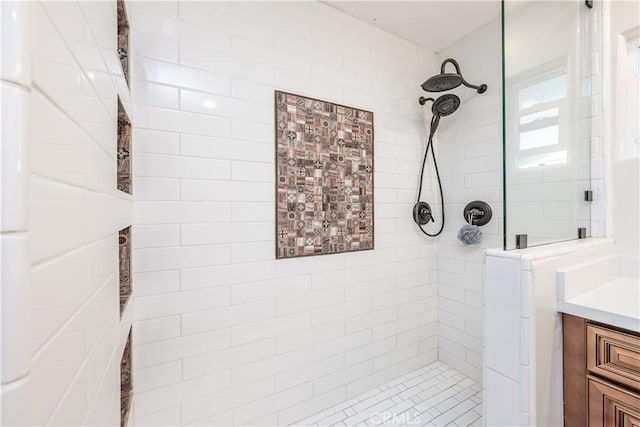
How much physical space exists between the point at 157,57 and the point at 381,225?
5.33 feet

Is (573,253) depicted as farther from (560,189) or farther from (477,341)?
(477,341)

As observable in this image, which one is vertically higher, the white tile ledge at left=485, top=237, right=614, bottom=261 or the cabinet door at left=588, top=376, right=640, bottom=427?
the white tile ledge at left=485, top=237, right=614, bottom=261

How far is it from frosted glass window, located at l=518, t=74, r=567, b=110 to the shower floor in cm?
180

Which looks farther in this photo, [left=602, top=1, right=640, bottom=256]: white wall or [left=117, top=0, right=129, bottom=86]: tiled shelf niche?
[left=602, top=1, right=640, bottom=256]: white wall

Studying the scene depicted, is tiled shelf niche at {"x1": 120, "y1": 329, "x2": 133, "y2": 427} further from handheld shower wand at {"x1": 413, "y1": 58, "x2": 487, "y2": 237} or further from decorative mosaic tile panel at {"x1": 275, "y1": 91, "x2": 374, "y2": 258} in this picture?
handheld shower wand at {"x1": 413, "y1": 58, "x2": 487, "y2": 237}

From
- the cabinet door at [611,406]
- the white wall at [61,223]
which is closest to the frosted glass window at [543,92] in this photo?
the cabinet door at [611,406]

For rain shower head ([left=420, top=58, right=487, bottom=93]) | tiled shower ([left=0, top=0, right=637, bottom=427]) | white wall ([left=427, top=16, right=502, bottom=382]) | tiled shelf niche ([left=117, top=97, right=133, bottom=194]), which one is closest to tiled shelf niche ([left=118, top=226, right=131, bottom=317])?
tiled shower ([left=0, top=0, right=637, bottom=427])

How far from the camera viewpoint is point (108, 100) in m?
0.73

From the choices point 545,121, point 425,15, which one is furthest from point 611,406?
point 425,15

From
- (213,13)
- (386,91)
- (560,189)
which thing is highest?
(213,13)

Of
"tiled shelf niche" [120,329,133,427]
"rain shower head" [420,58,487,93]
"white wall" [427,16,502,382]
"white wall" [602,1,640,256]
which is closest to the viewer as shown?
"tiled shelf niche" [120,329,133,427]

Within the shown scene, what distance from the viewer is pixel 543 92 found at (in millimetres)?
1307

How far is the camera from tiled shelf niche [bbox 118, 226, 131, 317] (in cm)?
100

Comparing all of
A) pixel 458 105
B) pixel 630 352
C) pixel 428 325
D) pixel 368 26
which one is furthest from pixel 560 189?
pixel 368 26
